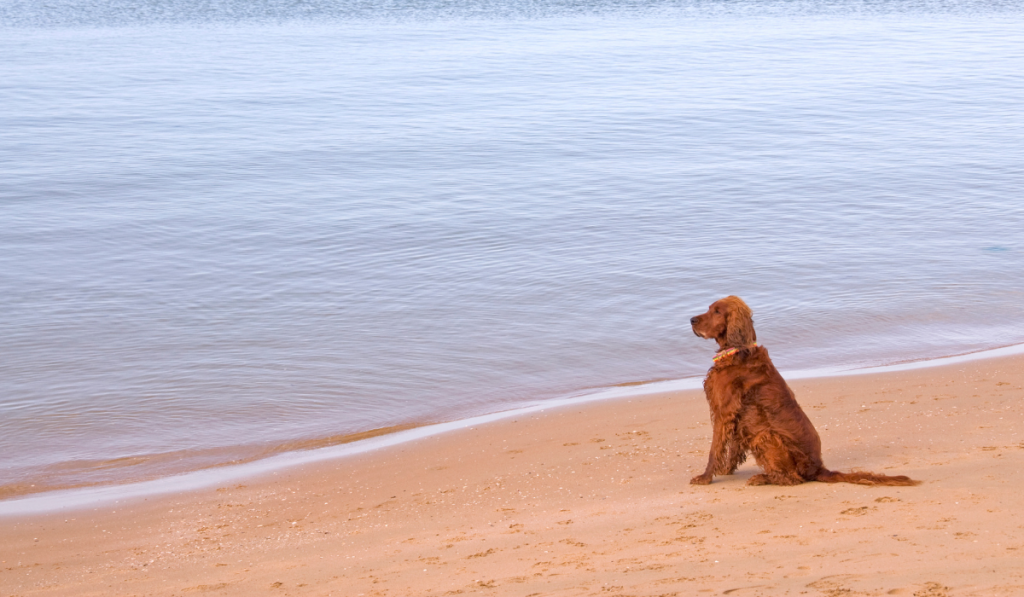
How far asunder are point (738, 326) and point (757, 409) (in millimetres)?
429

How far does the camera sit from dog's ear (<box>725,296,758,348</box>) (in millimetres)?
5426

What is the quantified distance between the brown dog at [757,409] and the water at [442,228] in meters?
2.91

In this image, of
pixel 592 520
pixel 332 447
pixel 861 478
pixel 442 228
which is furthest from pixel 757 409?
pixel 442 228

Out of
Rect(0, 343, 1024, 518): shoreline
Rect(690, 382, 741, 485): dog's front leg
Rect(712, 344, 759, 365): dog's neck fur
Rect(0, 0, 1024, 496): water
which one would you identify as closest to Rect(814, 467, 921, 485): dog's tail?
Rect(690, 382, 741, 485): dog's front leg

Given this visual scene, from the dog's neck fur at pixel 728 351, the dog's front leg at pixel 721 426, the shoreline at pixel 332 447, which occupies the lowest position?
the shoreline at pixel 332 447

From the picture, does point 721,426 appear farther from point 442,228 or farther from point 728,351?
point 442,228

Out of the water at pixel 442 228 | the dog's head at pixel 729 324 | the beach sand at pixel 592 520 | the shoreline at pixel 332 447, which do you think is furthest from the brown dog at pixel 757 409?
the water at pixel 442 228

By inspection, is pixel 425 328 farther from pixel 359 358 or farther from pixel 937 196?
pixel 937 196

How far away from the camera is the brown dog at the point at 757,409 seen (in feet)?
17.7

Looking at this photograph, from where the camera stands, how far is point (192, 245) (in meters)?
12.8

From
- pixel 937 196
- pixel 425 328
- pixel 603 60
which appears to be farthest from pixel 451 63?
pixel 425 328

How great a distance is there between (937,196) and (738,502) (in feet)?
37.2

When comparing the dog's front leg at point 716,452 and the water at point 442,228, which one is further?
the water at point 442,228

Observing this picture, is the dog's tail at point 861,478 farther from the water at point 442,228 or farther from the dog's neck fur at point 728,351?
the water at point 442,228
